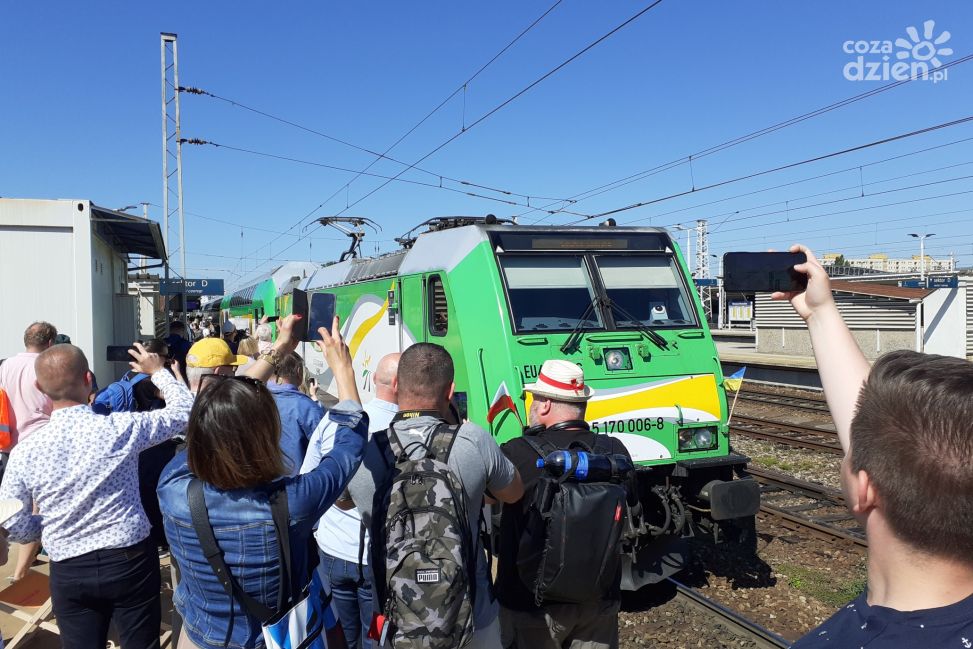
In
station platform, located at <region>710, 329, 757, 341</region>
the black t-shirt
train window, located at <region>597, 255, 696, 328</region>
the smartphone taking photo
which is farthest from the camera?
station platform, located at <region>710, 329, 757, 341</region>

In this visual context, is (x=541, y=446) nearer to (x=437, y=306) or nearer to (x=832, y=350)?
(x=832, y=350)

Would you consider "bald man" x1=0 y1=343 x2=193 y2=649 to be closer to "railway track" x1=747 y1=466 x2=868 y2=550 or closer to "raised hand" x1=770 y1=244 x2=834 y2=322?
"raised hand" x1=770 y1=244 x2=834 y2=322

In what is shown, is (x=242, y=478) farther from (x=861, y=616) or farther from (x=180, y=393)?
(x=861, y=616)

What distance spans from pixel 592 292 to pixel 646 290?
0.59 m

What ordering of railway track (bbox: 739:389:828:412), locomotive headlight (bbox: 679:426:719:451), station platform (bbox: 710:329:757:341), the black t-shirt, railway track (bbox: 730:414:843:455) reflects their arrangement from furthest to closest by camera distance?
station platform (bbox: 710:329:757:341) → railway track (bbox: 739:389:828:412) → railway track (bbox: 730:414:843:455) → locomotive headlight (bbox: 679:426:719:451) → the black t-shirt

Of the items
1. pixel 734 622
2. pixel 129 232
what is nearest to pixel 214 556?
pixel 734 622

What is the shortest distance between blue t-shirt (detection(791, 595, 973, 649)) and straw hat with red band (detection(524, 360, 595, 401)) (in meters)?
2.14

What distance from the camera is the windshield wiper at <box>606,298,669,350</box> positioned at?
6.48m

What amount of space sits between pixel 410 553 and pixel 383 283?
6708 mm

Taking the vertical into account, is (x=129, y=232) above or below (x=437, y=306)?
above

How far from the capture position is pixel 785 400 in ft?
57.9

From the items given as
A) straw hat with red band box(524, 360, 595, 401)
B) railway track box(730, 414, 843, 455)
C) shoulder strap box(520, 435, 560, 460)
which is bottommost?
railway track box(730, 414, 843, 455)

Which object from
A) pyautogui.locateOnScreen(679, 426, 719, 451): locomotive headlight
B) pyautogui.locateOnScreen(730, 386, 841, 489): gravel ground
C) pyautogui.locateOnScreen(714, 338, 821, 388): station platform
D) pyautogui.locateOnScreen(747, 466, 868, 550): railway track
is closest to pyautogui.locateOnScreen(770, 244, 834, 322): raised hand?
pyautogui.locateOnScreen(679, 426, 719, 451): locomotive headlight

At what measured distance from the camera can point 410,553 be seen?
256 cm
